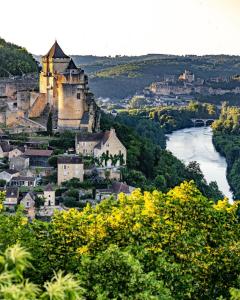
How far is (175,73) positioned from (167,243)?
583 ft

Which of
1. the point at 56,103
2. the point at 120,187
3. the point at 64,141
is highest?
the point at 56,103

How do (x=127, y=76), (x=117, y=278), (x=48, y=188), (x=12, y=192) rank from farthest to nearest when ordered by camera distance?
(x=127, y=76) → (x=48, y=188) → (x=12, y=192) → (x=117, y=278)

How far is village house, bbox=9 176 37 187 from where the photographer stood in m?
36.0

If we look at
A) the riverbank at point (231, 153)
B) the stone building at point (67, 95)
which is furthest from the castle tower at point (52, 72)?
the riverbank at point (231, 153)

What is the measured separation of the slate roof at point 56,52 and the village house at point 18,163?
30.1 feet

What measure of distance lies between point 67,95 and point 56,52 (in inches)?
155

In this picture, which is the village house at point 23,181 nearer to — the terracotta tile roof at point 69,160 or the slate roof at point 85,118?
the terracotta tile roof at point 69,160

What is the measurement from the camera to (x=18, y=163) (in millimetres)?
37812

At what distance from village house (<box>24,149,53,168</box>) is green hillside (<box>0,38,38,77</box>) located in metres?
18.8

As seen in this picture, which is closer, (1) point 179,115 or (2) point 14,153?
(2) point 14,153

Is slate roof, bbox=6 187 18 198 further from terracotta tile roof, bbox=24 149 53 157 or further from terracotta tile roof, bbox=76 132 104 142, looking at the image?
terracotta tile roof, bbox=76 132 104 142

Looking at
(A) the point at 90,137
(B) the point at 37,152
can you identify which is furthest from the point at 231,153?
(B) the point at 37,152

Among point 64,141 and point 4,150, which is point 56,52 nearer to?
point 64,141

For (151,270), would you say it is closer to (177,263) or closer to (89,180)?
(177,263)
